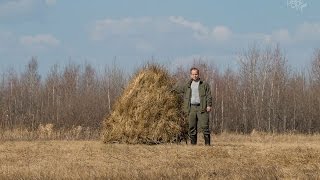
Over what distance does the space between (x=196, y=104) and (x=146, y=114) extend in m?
1.32

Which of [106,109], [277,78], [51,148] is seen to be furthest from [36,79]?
[51,148]

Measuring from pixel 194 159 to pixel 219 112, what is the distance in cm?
2481

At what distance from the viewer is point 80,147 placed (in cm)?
1169

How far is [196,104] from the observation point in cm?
1302

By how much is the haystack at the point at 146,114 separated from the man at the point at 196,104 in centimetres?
32

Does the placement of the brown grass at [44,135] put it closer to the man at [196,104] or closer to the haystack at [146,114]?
the haystack at [146,114]

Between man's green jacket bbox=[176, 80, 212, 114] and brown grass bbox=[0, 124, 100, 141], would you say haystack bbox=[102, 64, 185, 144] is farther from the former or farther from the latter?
brown grass bbox=[0, 124, 100, 141]

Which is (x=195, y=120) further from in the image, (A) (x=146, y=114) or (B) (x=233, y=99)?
(B) (x=233, y=99)

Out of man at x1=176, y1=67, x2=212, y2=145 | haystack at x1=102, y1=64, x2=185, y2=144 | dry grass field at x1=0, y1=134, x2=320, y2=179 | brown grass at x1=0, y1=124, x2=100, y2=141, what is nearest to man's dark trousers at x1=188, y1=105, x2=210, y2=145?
man at x1=176, y1=67, x2=212, y2=145

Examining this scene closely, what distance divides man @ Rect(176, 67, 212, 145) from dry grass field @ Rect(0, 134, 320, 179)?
111cm

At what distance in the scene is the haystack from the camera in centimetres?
1264

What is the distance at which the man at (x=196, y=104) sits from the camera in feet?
42.4

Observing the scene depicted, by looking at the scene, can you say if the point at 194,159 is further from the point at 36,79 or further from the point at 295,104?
the point at 36,79

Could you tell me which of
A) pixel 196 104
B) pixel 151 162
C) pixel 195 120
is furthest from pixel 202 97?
pixel 151 162
